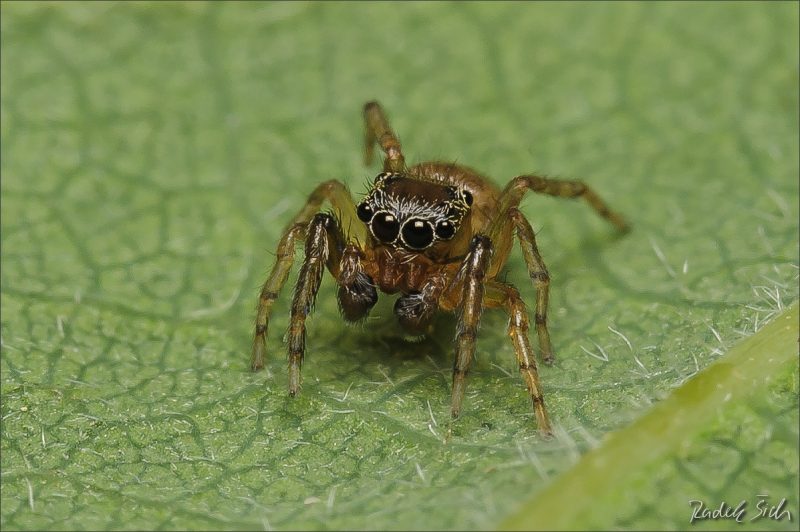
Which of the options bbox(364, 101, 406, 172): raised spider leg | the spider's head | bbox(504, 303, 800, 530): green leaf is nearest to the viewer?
bbox(504, 303, 800, 530): green leaf

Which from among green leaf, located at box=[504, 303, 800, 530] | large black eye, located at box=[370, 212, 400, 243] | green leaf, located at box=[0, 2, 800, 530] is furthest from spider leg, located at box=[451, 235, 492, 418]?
green leaf, located at box=[504, 303, 800, 530]

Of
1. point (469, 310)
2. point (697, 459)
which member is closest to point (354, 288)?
point (469, 310)

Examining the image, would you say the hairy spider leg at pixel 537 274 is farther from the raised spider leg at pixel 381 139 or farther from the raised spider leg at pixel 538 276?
the raised spider leg at pixel 381 139

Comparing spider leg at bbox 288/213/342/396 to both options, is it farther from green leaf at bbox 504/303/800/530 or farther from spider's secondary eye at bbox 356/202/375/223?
green leaf at bbox 504/303/800/530

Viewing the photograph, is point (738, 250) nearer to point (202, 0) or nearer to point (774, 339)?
point (774, 339)

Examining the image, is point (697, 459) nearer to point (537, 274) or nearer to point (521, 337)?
point (521, 337)

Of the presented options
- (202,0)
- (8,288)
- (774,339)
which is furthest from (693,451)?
(202,0)
